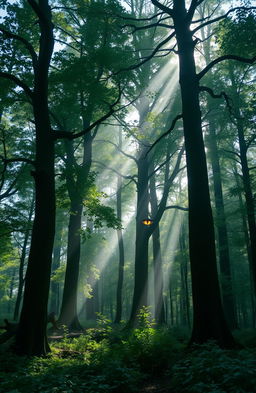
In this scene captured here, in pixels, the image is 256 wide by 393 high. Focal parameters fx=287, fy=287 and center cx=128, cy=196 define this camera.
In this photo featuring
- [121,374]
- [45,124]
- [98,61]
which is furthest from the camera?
[98,61]

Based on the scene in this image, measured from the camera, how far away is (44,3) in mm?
9570

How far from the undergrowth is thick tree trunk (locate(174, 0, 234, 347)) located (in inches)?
27.1

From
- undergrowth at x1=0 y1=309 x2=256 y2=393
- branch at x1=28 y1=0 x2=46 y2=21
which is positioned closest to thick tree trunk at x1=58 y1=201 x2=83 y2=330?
undergrowth at x1=0 y1=309 x2=256 y2=393

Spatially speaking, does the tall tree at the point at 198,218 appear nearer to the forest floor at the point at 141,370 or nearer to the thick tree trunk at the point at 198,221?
the thick tree trunk at the point at 198,221

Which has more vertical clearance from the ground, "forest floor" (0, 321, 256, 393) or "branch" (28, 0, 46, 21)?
"branch" (28, 0, 46, 21)

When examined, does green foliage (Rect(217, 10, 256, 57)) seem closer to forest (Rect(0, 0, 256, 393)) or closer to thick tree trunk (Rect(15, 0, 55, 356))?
forest (Rect(0, 0, 256, 393))

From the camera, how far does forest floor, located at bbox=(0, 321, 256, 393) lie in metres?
3.59

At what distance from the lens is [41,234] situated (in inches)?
296

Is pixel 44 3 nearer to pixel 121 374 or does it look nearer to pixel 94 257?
pixel 121 374

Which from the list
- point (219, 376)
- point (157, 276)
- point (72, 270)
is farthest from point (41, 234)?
point (157, 276)

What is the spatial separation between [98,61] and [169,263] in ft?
70.8

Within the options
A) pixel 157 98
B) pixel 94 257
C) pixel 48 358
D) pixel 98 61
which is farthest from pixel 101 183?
pixel 48 358

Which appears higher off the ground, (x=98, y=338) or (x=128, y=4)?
(x=128, y=4)

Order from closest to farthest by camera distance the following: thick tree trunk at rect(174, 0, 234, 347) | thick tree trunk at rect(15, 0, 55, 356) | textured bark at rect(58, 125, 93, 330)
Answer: thick tree trunk at rect(174, 0, 234, 347) → thick tree trunk at rect(15, 0, 55, 356) → textured bark at rect(58, 125, 93, 330)
